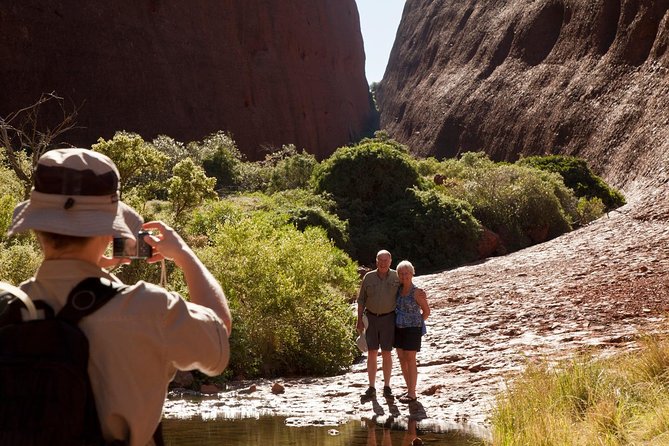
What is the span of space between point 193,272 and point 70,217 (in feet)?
1.32

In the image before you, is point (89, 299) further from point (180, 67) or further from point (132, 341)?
point (180, 67)

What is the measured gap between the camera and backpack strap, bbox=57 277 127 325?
239 cm

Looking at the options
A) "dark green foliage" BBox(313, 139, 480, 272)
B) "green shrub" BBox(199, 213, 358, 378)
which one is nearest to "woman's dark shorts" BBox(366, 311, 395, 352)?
"green shrub" BBox(199, 213, 358, 378)

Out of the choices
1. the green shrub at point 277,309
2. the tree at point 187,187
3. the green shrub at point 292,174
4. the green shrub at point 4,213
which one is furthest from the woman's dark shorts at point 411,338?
the green shrub at point 292,174

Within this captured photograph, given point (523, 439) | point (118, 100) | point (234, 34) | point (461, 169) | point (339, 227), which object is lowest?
point (523, 439)

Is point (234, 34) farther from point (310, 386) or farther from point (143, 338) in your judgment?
point (143, 338)

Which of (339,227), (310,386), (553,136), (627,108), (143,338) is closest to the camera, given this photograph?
(143,338)

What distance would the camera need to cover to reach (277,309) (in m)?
15.8

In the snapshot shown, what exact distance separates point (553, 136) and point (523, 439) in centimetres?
4866

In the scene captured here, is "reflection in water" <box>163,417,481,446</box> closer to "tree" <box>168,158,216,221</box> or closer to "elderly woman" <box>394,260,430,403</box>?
"elderly woman" <box>394,260,430,403</box>

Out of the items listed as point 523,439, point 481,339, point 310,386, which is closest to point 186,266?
point 523,439

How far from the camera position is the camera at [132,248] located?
2.64 meters

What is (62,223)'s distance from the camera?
8.08 ft

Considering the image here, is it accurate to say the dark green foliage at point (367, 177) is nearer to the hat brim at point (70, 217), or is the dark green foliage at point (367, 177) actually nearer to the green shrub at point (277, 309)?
the green shrub at point (277, 309)
